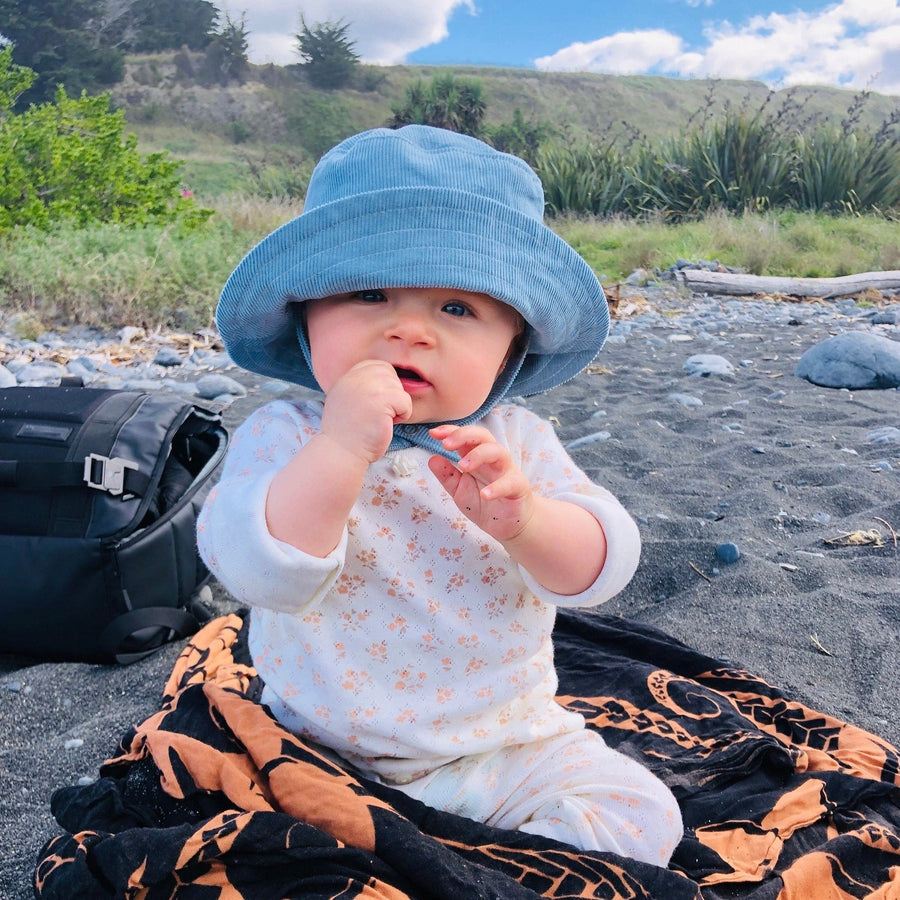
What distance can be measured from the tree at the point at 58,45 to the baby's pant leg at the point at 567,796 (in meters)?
34.3

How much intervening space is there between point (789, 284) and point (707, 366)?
170 inches

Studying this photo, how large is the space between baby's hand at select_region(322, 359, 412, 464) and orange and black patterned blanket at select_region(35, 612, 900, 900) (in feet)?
1.87

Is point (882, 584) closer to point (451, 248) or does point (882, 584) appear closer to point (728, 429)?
point (728, 429)

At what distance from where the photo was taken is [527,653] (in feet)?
4.92

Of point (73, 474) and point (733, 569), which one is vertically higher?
point (73, 474)

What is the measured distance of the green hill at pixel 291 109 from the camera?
113 feet

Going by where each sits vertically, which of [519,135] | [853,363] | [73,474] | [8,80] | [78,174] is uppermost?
[8,80]

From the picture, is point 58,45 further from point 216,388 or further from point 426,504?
point 426,504

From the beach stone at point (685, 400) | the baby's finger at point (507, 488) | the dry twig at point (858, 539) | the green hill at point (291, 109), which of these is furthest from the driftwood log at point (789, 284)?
the green hill at point (291, 109)

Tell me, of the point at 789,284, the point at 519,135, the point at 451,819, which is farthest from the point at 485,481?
the point at 519,135

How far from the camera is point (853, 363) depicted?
4.86 meters

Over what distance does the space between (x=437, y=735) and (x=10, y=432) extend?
5.46ft

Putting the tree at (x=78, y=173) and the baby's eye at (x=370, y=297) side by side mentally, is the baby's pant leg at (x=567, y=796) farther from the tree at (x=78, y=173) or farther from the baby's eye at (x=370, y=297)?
the tree at (x=78, y=173)

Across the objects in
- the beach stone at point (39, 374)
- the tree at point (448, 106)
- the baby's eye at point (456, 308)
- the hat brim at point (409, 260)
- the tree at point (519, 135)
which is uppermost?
the tree at point (448, 106)
